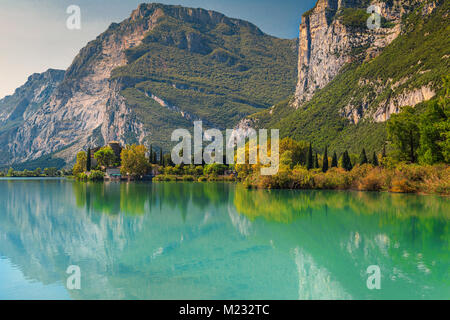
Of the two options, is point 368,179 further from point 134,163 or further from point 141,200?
point 134,163

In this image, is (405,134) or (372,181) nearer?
(405,134)

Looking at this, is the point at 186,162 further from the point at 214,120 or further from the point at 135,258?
the point at 214,120

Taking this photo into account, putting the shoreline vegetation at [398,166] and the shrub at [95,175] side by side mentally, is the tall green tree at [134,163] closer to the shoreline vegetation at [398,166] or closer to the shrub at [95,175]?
the shrub at [95,175]

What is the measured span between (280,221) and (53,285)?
11.0 metres

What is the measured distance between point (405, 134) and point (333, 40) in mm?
111867

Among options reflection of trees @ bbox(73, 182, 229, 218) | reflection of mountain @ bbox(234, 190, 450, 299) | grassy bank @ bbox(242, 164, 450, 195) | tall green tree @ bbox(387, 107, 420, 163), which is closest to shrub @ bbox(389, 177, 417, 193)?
grassy bank @ bbox(242, 164, 450, 195)

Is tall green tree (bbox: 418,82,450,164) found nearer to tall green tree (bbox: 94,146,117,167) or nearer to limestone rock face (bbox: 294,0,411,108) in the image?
tall green tree (bbox: 94,146,117,167)

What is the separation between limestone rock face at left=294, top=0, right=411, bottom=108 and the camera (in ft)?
391

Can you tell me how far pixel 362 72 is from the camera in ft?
352

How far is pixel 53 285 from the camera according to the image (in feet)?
26.0

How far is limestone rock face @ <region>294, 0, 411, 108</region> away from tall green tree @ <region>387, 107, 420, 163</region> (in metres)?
86.7

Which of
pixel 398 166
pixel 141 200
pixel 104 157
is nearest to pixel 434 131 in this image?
pixel 398 166
